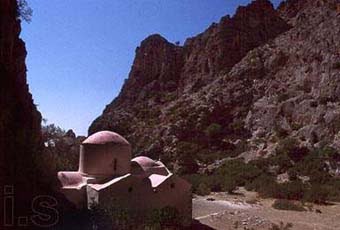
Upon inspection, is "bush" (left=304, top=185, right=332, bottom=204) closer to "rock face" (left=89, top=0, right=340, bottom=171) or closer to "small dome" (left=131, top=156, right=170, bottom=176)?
"rock face" (left=89, top=0, right=340, bottom=171)

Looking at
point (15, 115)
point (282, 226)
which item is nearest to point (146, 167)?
point (15, 115)

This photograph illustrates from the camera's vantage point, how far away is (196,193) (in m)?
34.5

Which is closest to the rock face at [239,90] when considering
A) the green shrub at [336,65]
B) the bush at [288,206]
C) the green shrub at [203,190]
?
the green shrub at [336,65]

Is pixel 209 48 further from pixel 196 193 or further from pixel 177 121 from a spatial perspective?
pixel 196 193

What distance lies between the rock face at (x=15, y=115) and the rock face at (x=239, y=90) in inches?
1144

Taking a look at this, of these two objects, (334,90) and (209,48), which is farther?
(209,48)

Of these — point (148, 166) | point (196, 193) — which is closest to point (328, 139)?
point (196, 193)

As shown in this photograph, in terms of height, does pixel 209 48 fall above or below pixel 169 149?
above

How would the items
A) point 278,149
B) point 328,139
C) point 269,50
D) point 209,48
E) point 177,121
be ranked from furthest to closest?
point 209,48, point 269,50, point 177,121, point 278,149, point 328,139

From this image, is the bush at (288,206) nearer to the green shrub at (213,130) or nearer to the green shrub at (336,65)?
the green shrub at (336,65)

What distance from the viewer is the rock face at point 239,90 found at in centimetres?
4781

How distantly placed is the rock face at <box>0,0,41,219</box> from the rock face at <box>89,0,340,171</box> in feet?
95.4

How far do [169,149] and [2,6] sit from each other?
37406 mm

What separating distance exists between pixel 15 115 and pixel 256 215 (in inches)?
574
